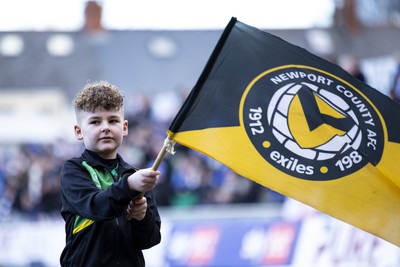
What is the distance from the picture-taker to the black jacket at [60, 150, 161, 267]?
15.4 feet

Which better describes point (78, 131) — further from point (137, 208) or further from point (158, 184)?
point (158, 184)

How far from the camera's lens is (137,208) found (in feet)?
15.3

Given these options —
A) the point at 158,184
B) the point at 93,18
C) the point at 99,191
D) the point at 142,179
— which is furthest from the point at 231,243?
the point at 93,18

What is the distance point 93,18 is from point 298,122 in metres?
24.9

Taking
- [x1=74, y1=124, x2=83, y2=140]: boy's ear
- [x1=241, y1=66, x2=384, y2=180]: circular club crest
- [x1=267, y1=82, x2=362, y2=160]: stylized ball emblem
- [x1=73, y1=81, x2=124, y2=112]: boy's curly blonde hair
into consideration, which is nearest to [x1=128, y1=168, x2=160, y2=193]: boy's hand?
[x1=73, y1=81, x2=124, y2=112]: boy's curly blonde hair

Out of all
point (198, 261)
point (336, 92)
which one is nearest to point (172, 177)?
point (198, 261)

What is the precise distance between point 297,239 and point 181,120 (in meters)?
11.9

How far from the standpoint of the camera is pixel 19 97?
93.0 feet

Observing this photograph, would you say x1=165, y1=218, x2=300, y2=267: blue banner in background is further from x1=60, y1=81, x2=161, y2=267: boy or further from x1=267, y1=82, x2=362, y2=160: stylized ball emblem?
x1=60, y1=81, x2=161, y2=267: boy

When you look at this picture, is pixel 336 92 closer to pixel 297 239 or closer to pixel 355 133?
pixel 355 133

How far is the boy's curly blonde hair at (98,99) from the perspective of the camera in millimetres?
4762

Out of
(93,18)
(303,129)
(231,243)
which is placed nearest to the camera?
(303,129)

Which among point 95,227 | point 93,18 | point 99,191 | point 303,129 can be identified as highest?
point 93,18

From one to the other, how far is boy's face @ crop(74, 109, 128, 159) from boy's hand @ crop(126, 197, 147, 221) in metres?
0.33
